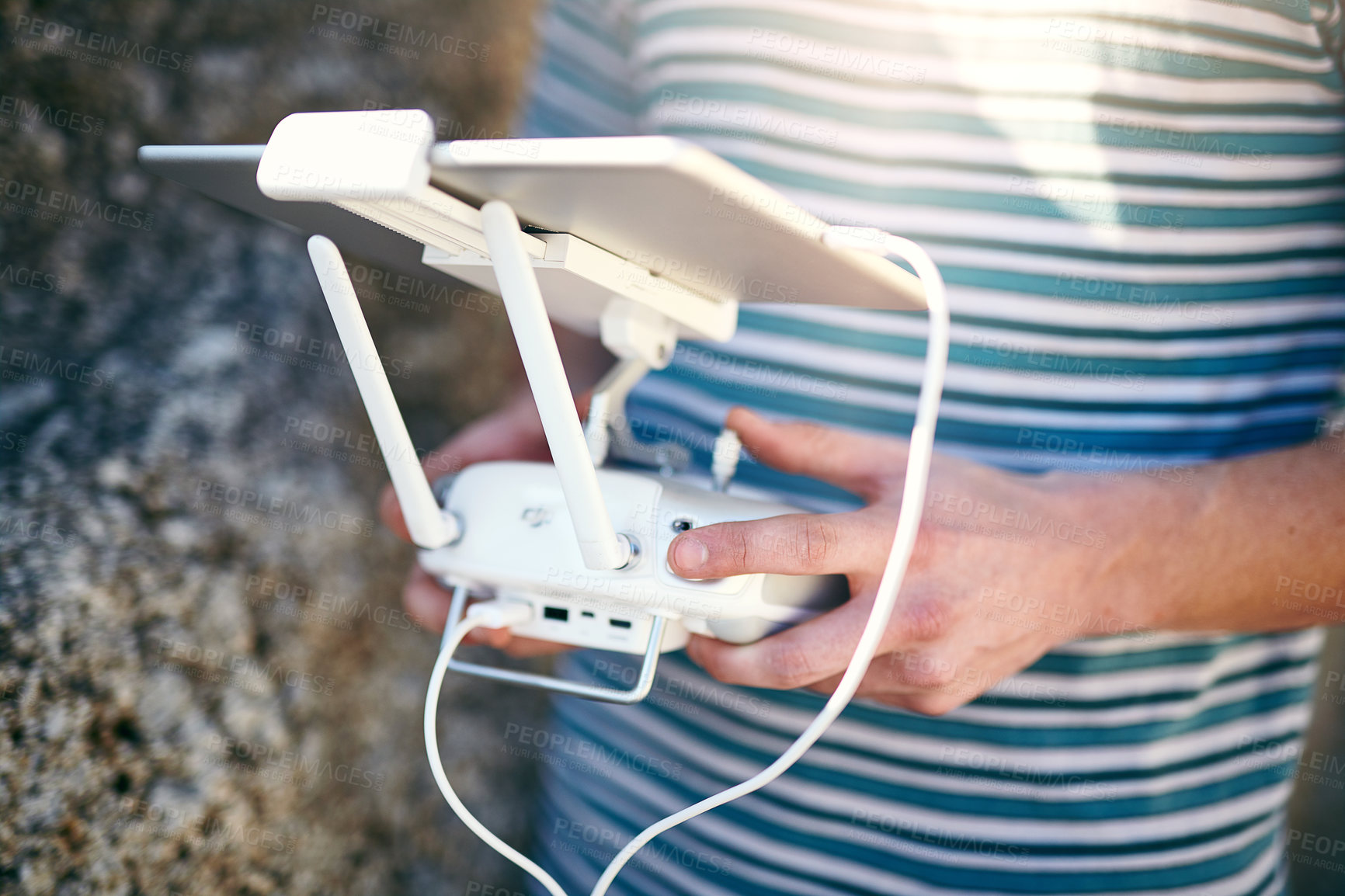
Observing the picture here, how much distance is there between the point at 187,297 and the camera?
87 centimetres

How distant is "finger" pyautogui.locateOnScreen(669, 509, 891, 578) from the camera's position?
0.44 metres

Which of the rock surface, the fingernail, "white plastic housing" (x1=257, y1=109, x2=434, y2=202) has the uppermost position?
"white plastic housing" (x1=257, y1=109, x2=434, y2=202)

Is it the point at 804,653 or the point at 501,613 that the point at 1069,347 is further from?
the point at 501,613

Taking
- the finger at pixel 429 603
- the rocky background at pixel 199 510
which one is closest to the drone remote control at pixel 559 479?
the finger at pixel 429 603

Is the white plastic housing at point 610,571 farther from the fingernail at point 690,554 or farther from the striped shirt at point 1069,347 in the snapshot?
the striped shirt at point 1069,347

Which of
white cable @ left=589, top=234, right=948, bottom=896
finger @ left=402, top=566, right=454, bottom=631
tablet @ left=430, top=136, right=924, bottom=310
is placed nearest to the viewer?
tablet @ left=430, top=136, right=924, bottom=310

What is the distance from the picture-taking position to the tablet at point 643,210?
31 cm

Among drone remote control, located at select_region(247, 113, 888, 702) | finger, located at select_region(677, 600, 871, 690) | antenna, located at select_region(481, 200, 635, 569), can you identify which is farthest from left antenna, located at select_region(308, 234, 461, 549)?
finger, located at select_region(677, 600, 871, 690)

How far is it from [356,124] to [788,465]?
0.36 m

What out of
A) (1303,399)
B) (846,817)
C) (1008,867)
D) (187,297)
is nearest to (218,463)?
(187,297)

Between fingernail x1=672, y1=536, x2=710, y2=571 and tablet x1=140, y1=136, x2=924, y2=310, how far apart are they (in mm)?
163

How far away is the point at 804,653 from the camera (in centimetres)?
47

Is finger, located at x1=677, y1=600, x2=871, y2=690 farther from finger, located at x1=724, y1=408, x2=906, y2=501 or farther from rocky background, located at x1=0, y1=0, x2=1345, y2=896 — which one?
rocky background, located at x1=0, y1=0, x2=1345, y2=896

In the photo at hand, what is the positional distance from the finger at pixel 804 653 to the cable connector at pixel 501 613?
141 mm
